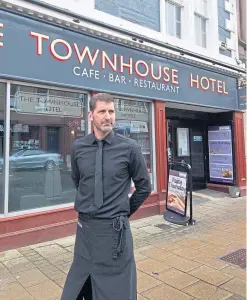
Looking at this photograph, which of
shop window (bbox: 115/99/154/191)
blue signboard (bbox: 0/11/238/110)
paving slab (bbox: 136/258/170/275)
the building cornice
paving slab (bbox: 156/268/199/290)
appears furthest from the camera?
shop window (bbox: 115/99/154/191)

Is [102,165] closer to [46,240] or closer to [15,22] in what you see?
[46,240]

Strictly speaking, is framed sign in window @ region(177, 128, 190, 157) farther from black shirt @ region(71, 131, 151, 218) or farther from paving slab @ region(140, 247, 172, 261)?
black shirt @ region(71, 131, 151, 218)

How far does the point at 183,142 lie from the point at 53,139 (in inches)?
185

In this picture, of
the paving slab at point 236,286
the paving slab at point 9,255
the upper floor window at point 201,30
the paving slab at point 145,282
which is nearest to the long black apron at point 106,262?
the paving slab at point 145,282

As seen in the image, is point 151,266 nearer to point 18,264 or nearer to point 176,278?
point 176,278

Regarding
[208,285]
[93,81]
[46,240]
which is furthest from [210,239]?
[93,81]

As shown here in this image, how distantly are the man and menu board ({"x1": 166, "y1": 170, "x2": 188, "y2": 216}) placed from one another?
141 inches

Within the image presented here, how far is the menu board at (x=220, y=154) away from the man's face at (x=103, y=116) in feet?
24.1

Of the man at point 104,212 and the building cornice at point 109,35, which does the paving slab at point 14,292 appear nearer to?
the man at point 104,212

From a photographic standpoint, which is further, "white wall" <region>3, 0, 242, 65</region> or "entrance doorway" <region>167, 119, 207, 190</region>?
"entrance doorway" <region>167, 119, 207, 190</region>

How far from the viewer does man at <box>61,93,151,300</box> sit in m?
2.15

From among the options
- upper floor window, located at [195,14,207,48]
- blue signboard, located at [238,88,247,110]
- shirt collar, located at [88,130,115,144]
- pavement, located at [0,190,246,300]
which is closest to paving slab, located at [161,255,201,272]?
pavement, located at [0,190,246,300]

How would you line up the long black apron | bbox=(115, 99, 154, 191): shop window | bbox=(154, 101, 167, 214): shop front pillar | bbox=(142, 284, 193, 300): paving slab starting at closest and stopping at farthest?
the long black apron, bbox=(142, 284, 193, 300): paving slab, bbox=(115, 99, 154, 191): shop window, bbox=(154, 101, 167, 214): shop front pillar

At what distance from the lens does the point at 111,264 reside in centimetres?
215
